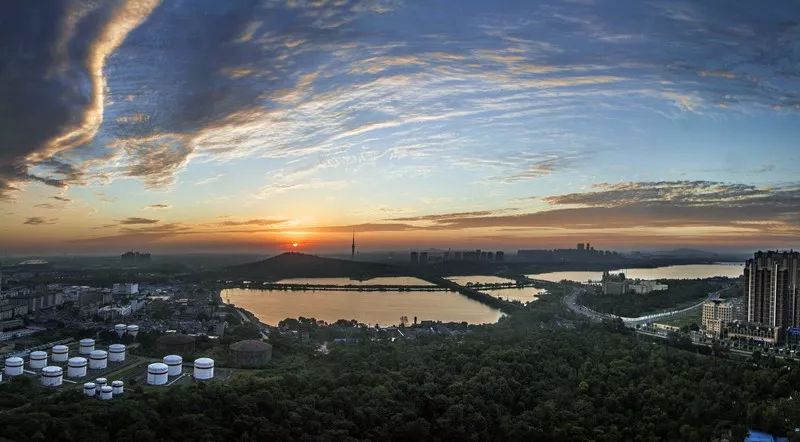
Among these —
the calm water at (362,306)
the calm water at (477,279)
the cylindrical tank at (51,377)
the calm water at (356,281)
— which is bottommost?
the calm water at (362,306)

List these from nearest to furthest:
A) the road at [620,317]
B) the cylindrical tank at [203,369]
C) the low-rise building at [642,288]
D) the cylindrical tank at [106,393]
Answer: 1. the cylindrical tank at [106,393]
2. the cylindrical tank at [203,369]
3. the road at [620,317]
4. the low-rise building at [642,288]

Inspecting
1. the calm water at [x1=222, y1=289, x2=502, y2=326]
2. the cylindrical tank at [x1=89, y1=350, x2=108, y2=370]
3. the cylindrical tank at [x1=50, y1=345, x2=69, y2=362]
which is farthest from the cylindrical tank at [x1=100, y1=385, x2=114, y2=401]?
the calm water at [x1=222, y1=289, x2=502, y2=326]

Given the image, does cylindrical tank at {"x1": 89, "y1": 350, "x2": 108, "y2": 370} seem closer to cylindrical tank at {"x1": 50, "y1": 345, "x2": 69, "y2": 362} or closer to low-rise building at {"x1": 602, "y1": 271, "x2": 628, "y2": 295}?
cylindrical tank at {"x1": 50, "y1": 345, "x2": 69, "y2": 362}

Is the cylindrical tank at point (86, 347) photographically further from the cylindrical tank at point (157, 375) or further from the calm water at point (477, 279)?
the calm water at point (477, 279)

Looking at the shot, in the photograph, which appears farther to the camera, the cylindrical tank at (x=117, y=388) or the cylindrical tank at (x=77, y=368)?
the cylindrical tank at (x=77, y=368)

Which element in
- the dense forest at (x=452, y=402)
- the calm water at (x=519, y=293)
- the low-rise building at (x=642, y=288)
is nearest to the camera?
the dense forest at (x=452, y=402)

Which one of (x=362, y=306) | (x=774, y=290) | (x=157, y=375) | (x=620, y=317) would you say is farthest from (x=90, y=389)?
(x=362, y=306)

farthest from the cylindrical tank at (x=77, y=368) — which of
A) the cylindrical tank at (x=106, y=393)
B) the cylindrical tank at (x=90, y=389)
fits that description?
the cylindrical tank at (x=106, y=393)
